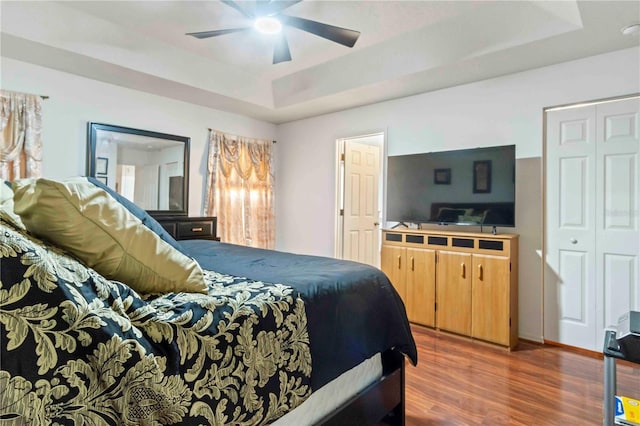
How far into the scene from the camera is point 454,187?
3346 millimetres

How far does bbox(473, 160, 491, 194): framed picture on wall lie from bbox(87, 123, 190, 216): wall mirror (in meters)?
3.23

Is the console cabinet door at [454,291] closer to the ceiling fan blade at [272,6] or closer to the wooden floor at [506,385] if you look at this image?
the wooden floor at [506,385]

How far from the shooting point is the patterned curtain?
2.91 m

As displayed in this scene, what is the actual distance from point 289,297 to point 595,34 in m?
2.96

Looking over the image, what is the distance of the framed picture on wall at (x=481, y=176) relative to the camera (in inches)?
123

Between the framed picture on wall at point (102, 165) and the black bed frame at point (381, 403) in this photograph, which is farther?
the framed picture on wall at point (102, 165)

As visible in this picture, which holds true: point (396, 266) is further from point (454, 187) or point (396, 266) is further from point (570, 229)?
point (570, 229)

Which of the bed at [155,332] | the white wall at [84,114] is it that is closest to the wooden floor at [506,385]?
the bed at [155,332]

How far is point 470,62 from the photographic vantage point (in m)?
2.97

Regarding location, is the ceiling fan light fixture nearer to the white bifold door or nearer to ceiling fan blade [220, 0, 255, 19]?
ceiling fan blade [220, 0, 255, 19]

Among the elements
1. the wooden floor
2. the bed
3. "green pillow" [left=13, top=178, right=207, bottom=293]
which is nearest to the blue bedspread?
the bed

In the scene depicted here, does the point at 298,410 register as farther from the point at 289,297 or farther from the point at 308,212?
the point at 308,212

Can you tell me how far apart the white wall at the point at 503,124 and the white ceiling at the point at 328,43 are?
0.46 ft

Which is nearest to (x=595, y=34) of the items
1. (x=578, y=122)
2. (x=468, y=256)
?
(x=578, y=122)
